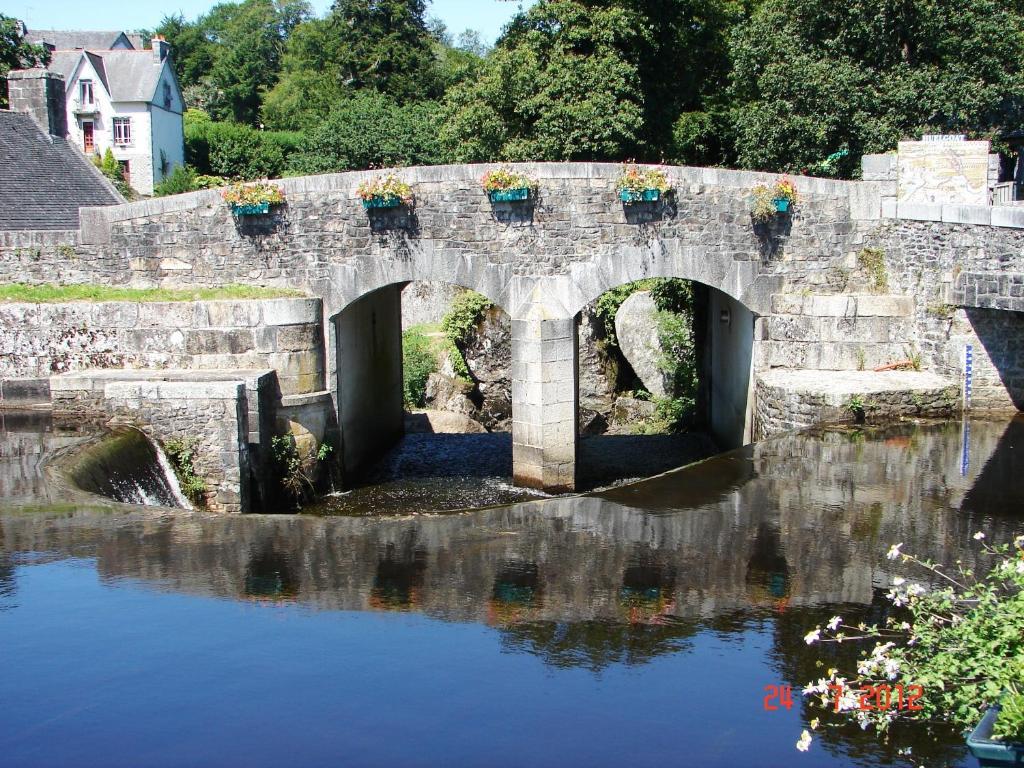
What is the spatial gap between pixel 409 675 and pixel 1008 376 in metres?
8.85

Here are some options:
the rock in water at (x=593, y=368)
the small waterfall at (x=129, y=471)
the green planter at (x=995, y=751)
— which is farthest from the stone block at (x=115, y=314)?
the green planter at (x=995, y=751)

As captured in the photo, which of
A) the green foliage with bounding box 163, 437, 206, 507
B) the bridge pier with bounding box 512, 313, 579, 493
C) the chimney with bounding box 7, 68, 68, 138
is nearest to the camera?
the green foliage with bounding box 163, 437, 206, 507

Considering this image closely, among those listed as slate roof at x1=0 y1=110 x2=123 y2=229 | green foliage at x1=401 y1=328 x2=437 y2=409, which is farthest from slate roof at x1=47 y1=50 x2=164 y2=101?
green foliage at x1=401 y1=328 x2=437 y2=409

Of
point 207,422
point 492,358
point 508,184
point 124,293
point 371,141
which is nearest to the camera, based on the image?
point 207,422

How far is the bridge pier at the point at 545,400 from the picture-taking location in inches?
481

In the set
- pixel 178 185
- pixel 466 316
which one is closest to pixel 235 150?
pixel 178 185

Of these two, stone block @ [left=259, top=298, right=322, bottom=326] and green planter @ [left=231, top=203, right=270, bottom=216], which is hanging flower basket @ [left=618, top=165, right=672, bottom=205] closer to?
stone block @ [left=259, top=298, right=322, bottom=326]

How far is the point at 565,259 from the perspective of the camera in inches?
480

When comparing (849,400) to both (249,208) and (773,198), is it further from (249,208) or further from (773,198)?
(249,208)

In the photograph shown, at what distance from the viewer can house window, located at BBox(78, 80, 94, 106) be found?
4012 centimetres

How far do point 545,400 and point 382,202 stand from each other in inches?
117

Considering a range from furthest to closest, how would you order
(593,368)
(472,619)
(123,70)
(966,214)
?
(123,70), (593,368), (966,214), (472,619)

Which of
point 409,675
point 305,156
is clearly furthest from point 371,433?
point 305,156

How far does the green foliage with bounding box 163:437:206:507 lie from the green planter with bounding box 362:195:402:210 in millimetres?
3358
